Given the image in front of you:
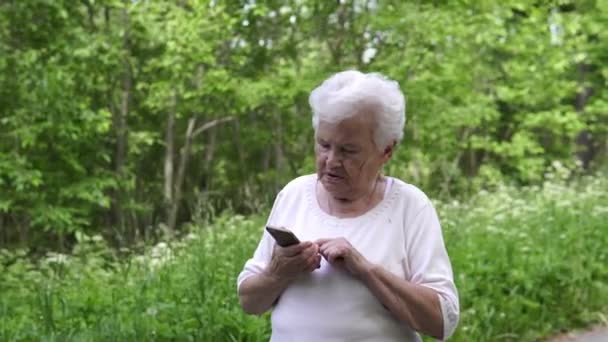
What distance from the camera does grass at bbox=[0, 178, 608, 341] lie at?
399 centimetres

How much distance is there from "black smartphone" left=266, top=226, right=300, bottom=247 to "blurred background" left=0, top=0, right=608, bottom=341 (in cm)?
181

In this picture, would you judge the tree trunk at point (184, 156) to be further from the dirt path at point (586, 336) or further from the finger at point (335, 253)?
the finger at point (335, 253)

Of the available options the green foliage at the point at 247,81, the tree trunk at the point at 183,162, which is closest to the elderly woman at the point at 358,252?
the green foliage at the point at 247,81

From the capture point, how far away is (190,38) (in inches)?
476

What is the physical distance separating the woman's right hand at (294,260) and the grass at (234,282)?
1689 mm

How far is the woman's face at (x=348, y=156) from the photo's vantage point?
2.22m

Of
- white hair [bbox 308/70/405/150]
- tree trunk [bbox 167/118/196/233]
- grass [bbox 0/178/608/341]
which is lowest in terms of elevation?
tree trunk [bbox 167/118/196/233]

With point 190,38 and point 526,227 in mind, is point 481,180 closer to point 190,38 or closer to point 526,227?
point 190,38

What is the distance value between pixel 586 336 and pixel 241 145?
39.5 ft

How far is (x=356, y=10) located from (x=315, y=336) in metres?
9.80

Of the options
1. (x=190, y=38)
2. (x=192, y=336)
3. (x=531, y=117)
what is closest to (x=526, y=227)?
(x=192, y=336)

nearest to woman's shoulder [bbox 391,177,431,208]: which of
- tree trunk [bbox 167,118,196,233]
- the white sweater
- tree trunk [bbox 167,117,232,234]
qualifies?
the white sweater

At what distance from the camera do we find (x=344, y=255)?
2.18 meters

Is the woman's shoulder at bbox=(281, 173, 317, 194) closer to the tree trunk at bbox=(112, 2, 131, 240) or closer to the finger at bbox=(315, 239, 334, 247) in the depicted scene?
the finger at bbox=(315, 239, 334, 247)
